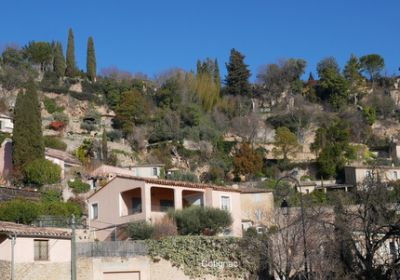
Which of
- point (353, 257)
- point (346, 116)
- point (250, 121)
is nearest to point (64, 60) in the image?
point (250, 121)

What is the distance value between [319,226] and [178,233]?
828 centimetres

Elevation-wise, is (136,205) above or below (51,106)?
below

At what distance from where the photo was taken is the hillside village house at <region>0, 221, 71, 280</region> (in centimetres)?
3083

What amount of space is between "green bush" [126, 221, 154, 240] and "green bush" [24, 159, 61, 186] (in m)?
17.9

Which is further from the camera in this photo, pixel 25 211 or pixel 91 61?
pixel 91 61

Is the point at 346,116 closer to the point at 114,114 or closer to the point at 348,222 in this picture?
the point at 114,114

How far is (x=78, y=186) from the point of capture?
5459 centimetres

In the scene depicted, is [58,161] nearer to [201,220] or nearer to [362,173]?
[201,220]

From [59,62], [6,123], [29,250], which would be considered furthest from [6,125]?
[29,250]

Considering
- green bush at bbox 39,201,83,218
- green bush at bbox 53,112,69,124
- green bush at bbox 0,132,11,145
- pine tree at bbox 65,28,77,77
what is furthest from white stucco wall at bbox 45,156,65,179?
pine tree at bbox 65,28,77,77

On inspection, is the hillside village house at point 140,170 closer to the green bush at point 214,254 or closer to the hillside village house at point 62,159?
the hillside village house at point 62,159

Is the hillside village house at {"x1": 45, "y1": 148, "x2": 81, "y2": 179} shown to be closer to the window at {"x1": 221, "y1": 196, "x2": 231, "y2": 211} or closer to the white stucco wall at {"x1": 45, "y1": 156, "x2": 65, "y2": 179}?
the white stucco wall at {"x1": 45, "y1": 156, "x2": 65, "y2": 179}

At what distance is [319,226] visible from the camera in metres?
39.5

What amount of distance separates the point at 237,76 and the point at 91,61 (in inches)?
830
